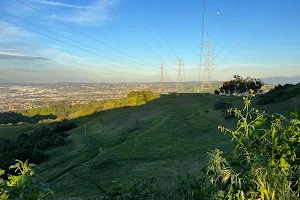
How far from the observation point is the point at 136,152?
23.8 m

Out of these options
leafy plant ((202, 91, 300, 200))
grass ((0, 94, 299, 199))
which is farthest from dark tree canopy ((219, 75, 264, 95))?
leafy plant ((202, 91, 300, 200))

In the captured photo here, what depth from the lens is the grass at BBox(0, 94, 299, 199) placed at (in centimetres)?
1419

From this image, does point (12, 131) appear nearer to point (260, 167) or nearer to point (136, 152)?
point (136, 152)

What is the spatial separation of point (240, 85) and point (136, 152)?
184 ft

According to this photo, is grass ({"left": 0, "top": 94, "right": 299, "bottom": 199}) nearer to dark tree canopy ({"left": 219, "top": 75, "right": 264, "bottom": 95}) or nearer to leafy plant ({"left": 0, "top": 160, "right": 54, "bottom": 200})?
leafy plant ({"left": 0, "top": 160, "right": 54, "bottom": 200})

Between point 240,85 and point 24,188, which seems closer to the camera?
point 24,188

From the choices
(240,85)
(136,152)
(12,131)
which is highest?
(240,85)

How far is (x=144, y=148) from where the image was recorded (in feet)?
81.8

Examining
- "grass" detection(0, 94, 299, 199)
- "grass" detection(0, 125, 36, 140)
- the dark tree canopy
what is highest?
the dark tree canopy

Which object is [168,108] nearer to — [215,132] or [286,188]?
[215,132]

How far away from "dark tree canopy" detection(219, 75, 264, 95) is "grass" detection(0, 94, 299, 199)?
2785 centimetres

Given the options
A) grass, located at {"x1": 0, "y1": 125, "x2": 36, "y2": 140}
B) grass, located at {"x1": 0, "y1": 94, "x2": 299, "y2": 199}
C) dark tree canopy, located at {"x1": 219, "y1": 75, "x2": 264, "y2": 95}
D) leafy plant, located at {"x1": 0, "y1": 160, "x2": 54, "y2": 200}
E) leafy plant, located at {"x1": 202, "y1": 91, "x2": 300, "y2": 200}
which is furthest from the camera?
dark tree canopy, located at {"x1": 219, "y1": 75, "x2": 264, "y2": 95}

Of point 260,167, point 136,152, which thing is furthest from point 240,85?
point 260,167

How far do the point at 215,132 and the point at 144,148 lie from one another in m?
6.71
